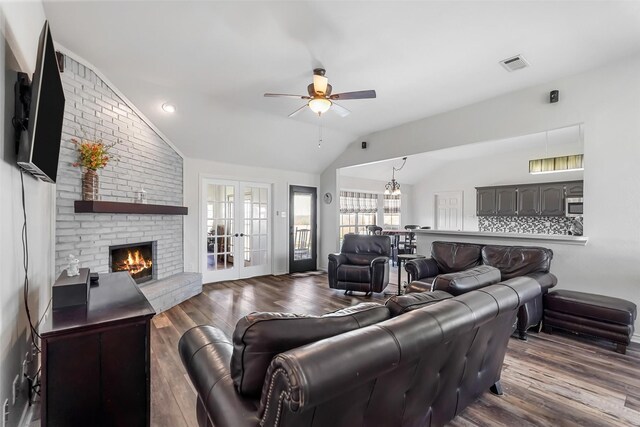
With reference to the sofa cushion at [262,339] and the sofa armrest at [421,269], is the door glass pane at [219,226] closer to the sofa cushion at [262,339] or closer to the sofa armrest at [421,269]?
the sofa armrest at [421,269]

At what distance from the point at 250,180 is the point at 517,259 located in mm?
4578

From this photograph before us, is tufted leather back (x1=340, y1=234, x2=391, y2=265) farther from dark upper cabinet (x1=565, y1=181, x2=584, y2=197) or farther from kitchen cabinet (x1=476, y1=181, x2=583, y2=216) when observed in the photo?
dark upper cabinet (x1=565, y1=181, x2=584, y2=197)

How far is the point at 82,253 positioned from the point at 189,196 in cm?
208

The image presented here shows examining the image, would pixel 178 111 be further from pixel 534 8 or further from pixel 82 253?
pixel 534 8

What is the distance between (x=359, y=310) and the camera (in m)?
1.30

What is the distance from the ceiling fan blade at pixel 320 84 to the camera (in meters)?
2.83

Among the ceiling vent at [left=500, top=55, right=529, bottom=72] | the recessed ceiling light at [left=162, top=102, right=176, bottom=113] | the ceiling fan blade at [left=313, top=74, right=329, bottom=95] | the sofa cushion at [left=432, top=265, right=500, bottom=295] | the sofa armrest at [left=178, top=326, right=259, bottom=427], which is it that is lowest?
the sofa armrest at [left=178, top=326, right=259, bottom=427]

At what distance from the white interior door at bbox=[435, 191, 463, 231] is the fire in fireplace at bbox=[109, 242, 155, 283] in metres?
7.44

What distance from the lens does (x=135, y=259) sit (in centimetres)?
396

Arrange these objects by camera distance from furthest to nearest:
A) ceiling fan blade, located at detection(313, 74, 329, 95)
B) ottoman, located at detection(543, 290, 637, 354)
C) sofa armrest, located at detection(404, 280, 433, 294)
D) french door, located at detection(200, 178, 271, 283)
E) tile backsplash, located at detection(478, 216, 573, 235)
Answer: tile backsplash, located at detection(478, 216, 573, 235) < french door, located at detection(200, 178, 271, 283) < sofa armrest, located at detection(404, 280, 433, 294) < ceiling fan blade, located at detection(313, 74, 329, 95) < ottoman, located at detection(543, 290, 637, 354)

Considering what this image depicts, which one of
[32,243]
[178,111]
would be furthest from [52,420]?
[178,111]

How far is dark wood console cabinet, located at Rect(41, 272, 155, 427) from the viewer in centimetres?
136

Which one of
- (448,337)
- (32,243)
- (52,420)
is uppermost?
(32,243)

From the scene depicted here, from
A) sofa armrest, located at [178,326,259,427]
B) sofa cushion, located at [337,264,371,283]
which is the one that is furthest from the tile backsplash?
sofa armrest, located at [178,326,259,427]
